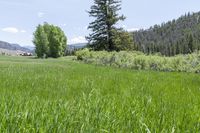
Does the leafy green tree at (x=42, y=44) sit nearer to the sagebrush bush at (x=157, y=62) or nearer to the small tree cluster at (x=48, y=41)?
the small tree cluster at (x=48, y=41)

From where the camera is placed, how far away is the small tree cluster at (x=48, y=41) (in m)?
111

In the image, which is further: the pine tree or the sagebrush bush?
the pine tree

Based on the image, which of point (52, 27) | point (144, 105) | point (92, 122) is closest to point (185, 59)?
point (144, 105)

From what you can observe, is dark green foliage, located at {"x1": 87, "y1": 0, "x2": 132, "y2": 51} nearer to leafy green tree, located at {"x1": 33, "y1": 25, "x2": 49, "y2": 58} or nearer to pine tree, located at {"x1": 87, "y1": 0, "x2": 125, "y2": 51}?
pine tree, located at {"x1": 87, "y1": 0, "x2": 125, "y2": 51}

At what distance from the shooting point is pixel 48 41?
11700cm

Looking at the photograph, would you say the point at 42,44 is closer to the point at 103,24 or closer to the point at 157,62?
the point at 103,24

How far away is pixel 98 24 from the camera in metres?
57.7

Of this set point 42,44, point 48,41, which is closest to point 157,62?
point 42,44

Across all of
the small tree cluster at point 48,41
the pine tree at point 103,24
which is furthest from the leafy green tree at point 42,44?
the pine tree at point 103,24

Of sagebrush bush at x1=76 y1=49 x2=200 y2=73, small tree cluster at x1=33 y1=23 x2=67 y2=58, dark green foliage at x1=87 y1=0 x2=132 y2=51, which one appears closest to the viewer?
sagebrush bush at x1=76 y1=49 x2=200 y2=73

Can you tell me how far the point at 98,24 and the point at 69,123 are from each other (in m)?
55.6

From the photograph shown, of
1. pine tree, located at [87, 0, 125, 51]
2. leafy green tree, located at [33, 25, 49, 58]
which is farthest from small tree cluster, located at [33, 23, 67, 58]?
pine tree, located at [87, 0, 125, 51]

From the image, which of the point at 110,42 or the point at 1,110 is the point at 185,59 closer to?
the point at 1,110

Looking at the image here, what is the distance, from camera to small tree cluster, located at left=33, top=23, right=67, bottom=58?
11144cm
